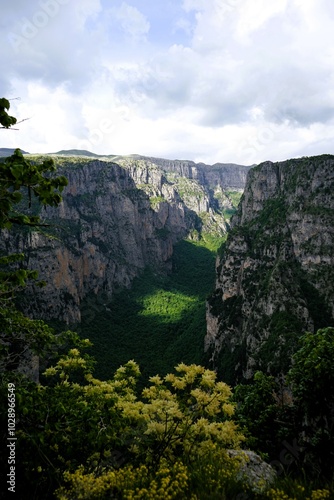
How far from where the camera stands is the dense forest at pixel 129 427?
8609mm

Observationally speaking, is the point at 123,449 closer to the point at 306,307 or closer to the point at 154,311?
the point at 306,307

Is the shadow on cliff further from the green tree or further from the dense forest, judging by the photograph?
the green tree

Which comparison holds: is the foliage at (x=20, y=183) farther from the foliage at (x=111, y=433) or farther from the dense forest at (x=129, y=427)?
the foliage at (x=111, y=433)

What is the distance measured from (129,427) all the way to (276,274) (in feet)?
379

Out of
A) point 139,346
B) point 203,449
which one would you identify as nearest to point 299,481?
point 203,449

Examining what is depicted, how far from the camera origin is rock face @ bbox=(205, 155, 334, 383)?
107750 mm

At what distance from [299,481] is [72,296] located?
145m

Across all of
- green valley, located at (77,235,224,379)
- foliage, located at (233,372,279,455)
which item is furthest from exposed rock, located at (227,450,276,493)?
green valley, located at (77,235,224,379)

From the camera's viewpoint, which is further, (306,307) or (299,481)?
(306,307)

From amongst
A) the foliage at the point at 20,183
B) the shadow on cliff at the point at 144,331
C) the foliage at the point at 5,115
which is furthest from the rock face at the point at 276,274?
the foliage at the point at 5,115

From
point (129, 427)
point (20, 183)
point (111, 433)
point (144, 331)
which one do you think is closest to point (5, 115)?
point (20, 183)

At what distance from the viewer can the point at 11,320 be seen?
37.0ft

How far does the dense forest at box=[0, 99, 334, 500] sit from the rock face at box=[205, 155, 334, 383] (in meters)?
80.2

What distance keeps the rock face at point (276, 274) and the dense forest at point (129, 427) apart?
8020 cm
